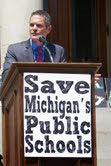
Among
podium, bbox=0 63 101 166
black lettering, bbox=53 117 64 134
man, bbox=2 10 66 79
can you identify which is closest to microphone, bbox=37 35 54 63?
man, bbox=2 10 66 79

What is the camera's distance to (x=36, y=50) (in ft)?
16.8

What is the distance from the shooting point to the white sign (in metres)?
4.30

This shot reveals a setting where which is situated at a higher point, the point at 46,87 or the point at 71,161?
the point at 46,87

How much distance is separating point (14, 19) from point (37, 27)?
4117 millimetres

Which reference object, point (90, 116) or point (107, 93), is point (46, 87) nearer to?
point (90, 116)

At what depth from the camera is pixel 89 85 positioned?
4367mm

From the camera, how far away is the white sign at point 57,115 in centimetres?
430

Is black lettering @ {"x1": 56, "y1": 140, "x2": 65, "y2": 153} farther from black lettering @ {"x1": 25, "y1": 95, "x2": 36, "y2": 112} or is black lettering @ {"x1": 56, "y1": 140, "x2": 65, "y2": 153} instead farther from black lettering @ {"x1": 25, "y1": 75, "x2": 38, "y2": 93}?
black lettering @ {"x1": 25, "y1": 75, "x2": 38, "y2": 93}

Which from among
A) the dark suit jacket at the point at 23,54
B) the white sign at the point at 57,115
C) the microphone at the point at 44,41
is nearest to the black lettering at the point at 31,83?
the white sign at the point at 57,115

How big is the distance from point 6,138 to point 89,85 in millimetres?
905

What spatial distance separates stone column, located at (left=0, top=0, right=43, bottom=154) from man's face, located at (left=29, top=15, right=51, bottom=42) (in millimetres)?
3988

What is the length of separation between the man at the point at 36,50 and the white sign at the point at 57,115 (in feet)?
2.43

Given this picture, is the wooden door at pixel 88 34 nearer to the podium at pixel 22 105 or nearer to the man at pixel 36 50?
the man at pixel 36 50

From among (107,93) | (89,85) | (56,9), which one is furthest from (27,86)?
(56,9)
